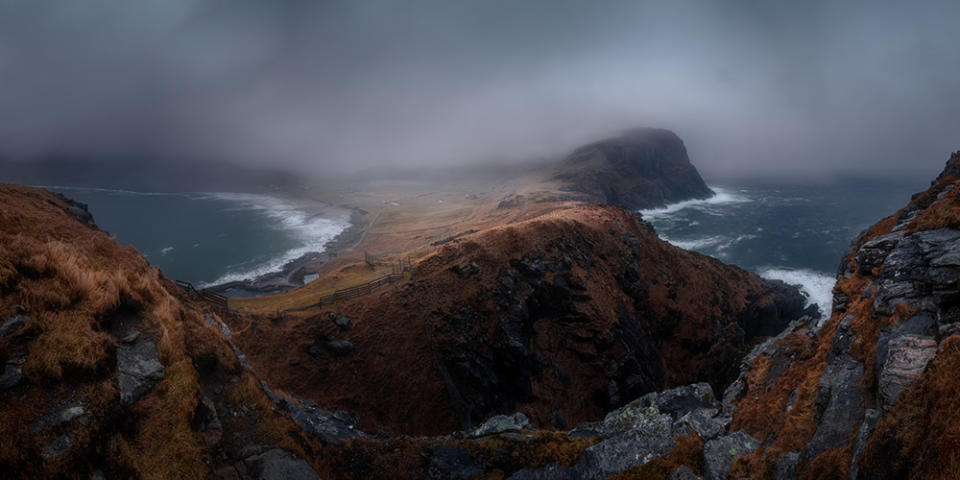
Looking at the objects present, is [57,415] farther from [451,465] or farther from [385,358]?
[385,358]

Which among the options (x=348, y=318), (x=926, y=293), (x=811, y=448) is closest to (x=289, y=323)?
(x=348, y=318)

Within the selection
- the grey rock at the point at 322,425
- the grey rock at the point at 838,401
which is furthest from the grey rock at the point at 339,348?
the grey rock at the point at 838,401

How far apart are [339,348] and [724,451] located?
72.6 feet

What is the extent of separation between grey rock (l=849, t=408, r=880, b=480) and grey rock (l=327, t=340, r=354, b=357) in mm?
24598

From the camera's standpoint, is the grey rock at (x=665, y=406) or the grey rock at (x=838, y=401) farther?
the grey rock at (x=665, y=406)

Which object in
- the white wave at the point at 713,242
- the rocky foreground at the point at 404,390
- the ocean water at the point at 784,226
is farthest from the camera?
the white wave at the point at 713,242

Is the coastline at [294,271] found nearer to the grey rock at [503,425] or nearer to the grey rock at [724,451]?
the grey rock at [503,425]

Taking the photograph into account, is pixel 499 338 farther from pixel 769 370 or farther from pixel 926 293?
pixel 926 293

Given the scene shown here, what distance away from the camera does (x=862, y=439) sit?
6.49 metres

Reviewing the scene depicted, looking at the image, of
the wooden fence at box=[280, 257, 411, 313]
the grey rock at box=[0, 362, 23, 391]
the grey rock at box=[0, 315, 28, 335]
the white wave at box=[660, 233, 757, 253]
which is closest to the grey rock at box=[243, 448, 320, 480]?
the grey rock at box=[0, 362, 23, 391]

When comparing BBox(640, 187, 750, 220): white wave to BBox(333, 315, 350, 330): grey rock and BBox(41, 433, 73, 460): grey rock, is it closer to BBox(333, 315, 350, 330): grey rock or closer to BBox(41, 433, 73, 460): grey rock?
BBox(333, 315, 350, 330): grey rock

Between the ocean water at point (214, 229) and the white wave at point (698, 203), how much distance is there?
4442 inches

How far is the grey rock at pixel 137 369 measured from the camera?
6.87 meters

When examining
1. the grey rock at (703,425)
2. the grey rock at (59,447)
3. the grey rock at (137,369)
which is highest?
the grey rock at (137,369)
